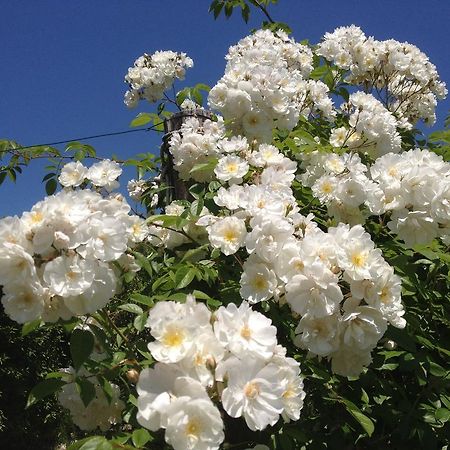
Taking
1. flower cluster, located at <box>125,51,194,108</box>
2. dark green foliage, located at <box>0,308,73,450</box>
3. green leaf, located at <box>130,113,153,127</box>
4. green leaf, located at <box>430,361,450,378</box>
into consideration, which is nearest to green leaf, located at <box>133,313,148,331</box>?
green leaf, located at <box>430,361,450,378</box>

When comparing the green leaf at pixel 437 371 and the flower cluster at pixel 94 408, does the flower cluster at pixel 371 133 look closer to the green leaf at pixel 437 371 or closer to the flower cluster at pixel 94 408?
the green leaf at pixel 437 371

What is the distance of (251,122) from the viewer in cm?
217

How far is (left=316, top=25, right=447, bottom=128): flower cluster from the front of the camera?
10.9ft

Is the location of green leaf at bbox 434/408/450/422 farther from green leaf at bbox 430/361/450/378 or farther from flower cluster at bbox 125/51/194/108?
flower cluster at bbox 125/51/194/108

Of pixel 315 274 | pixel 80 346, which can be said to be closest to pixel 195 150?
pixel 315 274

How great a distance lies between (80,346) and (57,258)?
0.25 meters

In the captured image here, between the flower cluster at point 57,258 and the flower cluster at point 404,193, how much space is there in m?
0.85

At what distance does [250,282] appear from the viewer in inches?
58.9

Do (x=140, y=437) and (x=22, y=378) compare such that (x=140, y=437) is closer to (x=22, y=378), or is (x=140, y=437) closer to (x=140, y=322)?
(x=140, y=322)

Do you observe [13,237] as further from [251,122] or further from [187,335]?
[251,122]

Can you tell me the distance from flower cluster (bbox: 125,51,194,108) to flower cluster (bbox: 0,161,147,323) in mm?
2213

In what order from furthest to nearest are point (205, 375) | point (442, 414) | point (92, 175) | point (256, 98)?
point (256, 98), point (92, 175), point (442, 414), point (205, 375)

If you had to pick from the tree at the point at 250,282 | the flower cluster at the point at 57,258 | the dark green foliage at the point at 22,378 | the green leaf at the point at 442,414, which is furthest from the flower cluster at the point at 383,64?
the dark green foliage at the point at 22,378

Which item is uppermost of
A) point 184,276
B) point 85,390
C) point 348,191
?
point 348,191
